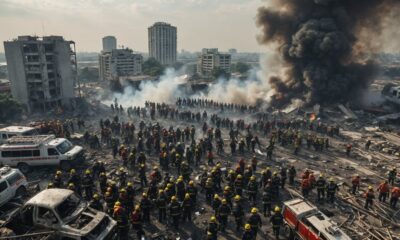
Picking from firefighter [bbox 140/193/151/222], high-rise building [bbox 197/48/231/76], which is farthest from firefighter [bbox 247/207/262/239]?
high-rise building [bbox 197/48/231/76]

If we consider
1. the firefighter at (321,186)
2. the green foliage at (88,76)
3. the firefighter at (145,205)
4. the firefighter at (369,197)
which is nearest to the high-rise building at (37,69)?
the firefighter at (145,205)

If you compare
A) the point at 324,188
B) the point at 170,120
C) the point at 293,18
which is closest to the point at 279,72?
the point at 293,18

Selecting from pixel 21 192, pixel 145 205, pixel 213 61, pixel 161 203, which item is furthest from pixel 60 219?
pixel 213 61

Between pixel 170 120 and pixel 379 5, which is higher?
pixel 379 5

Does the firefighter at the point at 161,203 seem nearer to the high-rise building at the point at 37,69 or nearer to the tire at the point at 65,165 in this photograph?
the tire at the point at 65,165

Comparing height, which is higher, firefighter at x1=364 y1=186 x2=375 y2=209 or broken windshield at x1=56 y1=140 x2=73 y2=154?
broken windshield at x1=56 y1=140 x2=73 y2=154

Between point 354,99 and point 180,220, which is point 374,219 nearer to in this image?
point 180,220

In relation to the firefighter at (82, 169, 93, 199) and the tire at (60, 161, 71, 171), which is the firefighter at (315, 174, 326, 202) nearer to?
the firefighter at (82, 169, 93, 199)
